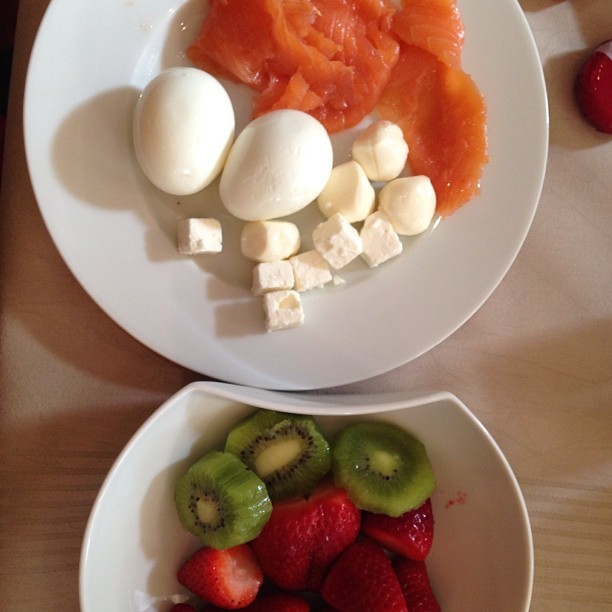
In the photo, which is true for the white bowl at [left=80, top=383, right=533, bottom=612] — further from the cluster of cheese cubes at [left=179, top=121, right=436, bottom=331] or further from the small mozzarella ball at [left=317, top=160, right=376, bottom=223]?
the small mozzarella ball at [left=317, top=160, right=376, bottom=223]

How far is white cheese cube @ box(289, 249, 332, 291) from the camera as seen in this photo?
86 centimetres

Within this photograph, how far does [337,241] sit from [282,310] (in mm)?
122

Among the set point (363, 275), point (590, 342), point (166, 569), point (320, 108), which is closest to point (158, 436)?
point (166, 569)

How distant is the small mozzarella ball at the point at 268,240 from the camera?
2.75 feet

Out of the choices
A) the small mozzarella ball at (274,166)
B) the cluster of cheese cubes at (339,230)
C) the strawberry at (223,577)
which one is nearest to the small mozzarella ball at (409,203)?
the cluster of cheese cubes at (339,230)

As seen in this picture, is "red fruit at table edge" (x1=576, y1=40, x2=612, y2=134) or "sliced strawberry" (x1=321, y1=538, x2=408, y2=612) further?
"red fruit at table edge" (x1=576, y1=40, x2=612, y2=134)

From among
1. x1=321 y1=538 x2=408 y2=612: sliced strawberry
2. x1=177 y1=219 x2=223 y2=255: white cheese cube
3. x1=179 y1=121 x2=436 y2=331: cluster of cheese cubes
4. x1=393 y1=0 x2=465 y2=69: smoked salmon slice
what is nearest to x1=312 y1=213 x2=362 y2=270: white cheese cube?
x1=179 y1=121 x2=436 y2=331: cluster of cheese cubes

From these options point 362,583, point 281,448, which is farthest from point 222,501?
point 362,583

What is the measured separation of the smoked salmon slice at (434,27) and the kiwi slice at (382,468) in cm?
53

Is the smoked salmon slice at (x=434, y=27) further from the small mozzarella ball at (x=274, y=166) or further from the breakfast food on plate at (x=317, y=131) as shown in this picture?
the small mozzarella ball at (x=274, y=166)

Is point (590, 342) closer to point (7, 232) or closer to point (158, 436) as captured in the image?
point (158, 436)

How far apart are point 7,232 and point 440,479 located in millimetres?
683

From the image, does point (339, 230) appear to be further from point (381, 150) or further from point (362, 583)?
point (362, 583)

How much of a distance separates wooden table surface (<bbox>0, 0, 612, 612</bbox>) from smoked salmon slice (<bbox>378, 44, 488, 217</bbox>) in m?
0.16
